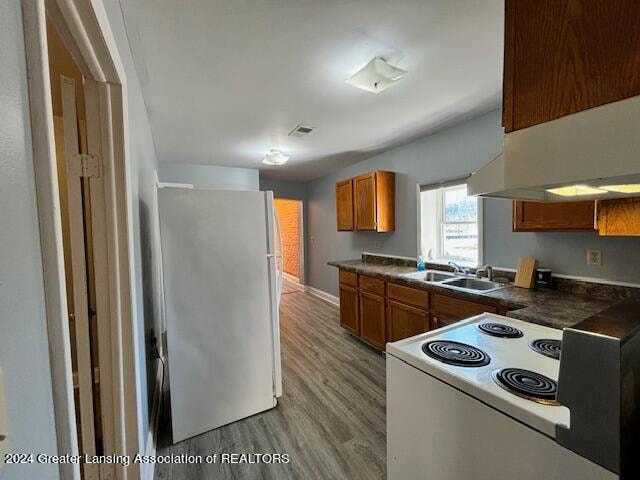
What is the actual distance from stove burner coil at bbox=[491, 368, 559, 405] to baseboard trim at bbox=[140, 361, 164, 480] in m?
1.53

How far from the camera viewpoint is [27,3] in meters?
0.47

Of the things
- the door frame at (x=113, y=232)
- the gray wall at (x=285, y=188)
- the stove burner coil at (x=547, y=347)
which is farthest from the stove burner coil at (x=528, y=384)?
→ the gray wall at (x=285, y=188)

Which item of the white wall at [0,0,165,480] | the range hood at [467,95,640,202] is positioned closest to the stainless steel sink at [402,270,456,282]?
the range hood at [467,95,640,202]

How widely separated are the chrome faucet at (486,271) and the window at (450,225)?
0.43ft

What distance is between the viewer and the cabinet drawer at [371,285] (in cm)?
303

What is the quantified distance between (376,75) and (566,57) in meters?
1.28

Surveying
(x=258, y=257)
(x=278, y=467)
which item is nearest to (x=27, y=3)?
(x=258, y=257)

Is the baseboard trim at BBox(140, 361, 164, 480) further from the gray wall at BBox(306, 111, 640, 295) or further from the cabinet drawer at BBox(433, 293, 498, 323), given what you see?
the gray wall at BBox(306, 111, 640, 295)

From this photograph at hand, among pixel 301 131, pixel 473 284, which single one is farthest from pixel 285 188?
pixel 473 284

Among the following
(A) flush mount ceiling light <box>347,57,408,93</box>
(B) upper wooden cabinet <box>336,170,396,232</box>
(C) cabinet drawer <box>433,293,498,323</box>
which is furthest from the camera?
(B) upper wooden cabinet <box>336,170,396,232</box>

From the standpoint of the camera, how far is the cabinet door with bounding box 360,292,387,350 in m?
2.99

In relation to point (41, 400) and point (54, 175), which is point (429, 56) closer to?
point (54, 175)

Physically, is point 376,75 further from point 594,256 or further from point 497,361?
point 594,256

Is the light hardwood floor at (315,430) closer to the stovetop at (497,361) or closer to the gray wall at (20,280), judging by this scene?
the stovetop at (497,361)
